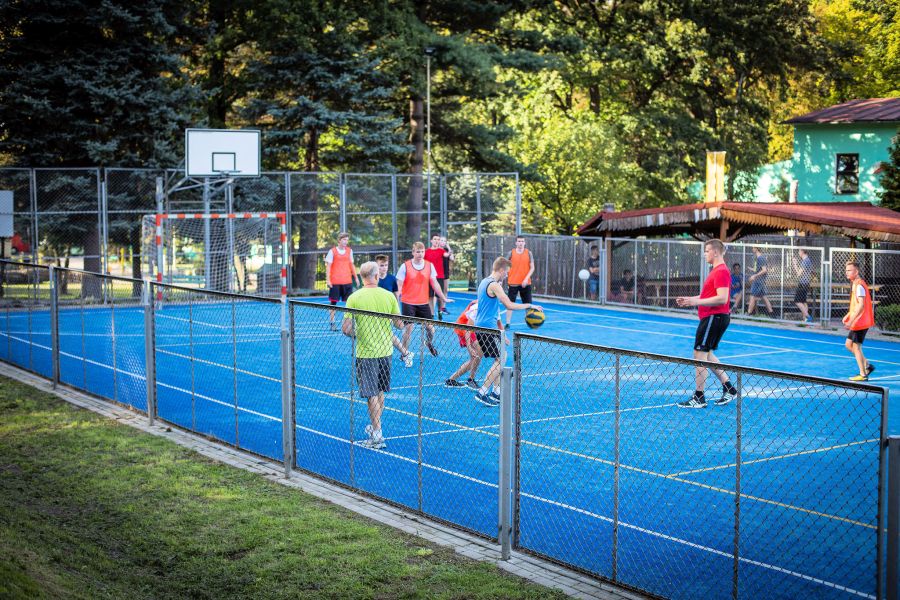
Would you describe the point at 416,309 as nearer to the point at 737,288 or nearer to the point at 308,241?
the point at 737,288

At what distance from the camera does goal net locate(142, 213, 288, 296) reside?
3278 cm

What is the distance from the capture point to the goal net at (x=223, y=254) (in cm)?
3278

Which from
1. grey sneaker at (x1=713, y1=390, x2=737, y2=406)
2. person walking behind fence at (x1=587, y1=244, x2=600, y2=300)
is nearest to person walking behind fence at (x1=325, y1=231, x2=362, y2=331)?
person walking behind fence at (x1=587, y1=244, x2=600, y2=300)

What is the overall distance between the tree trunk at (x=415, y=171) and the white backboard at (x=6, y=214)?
13049 mm

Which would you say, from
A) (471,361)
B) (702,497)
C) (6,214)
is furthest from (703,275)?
(702,497)

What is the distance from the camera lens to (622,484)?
11156mm

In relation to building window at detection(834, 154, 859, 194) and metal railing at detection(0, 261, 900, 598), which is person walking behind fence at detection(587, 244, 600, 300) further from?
building window at detection(834, 154, 859, 194)

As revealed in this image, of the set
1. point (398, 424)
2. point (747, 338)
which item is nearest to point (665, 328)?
point (747, 338)

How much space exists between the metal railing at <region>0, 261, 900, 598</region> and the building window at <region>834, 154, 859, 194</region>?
34397 mm

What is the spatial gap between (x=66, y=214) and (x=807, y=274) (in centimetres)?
2132

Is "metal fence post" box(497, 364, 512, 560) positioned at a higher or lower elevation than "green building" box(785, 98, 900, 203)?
lower

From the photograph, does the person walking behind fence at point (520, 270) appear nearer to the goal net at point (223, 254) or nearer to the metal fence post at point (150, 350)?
the goal net at point (223, 254)

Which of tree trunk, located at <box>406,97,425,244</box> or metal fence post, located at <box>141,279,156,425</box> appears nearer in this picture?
metal fence post, located at <box>141,279,156,425</box>

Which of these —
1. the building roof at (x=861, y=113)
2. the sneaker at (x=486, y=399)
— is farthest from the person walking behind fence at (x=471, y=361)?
the building roof at (x=861, y=113)
